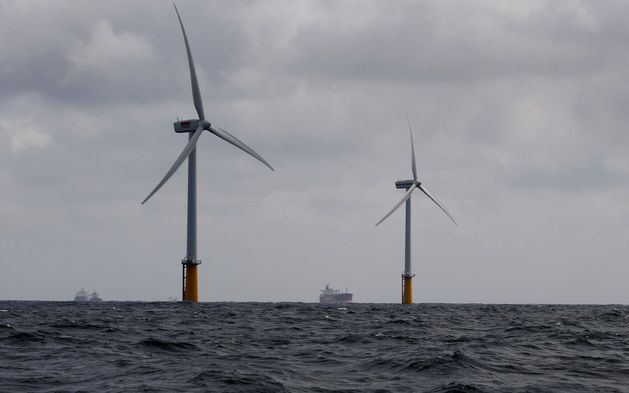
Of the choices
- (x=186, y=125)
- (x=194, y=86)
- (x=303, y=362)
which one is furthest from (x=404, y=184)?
(x=303, y=362)

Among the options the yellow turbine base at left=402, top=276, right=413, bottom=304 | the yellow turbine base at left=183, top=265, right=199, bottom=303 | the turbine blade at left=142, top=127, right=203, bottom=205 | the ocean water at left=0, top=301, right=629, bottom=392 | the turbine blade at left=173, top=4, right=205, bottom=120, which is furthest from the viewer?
the yellow turbine base at left=402, top=276, right=413, bottom=304

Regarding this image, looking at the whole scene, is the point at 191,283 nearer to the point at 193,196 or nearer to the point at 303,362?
the point at 193,196

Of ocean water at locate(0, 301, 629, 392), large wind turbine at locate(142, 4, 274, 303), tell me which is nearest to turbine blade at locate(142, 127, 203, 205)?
large wind turbine at locate(142, 4, 274, 303)

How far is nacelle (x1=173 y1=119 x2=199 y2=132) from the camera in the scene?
106625mm

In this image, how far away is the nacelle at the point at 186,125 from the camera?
107 meters

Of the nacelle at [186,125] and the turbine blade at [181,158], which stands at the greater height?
the nacelle at [186,125]

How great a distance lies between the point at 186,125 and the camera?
108 meters

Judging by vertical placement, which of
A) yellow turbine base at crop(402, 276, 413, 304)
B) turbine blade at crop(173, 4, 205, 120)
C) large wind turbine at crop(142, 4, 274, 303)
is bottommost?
yellow turbine base at crop(402, 276, 413, 304)

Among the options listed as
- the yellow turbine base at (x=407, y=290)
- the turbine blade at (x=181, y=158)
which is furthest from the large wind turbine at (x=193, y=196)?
the yellow turbine base at (x=407, y=290)

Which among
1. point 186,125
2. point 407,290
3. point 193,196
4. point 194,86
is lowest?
point 407,290

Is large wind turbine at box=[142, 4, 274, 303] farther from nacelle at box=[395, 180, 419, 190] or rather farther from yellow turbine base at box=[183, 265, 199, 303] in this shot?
nacelle at box=[395, 180, 419, 190]

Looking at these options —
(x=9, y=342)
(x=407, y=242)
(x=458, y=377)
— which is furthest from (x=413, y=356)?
(x=407, y=242)

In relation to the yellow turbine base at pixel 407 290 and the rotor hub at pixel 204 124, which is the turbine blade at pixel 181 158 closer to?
the rotor hub at pixel 204 124

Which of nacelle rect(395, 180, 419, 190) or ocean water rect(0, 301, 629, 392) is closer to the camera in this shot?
ocean water rect(0, 301, 629, 392)
